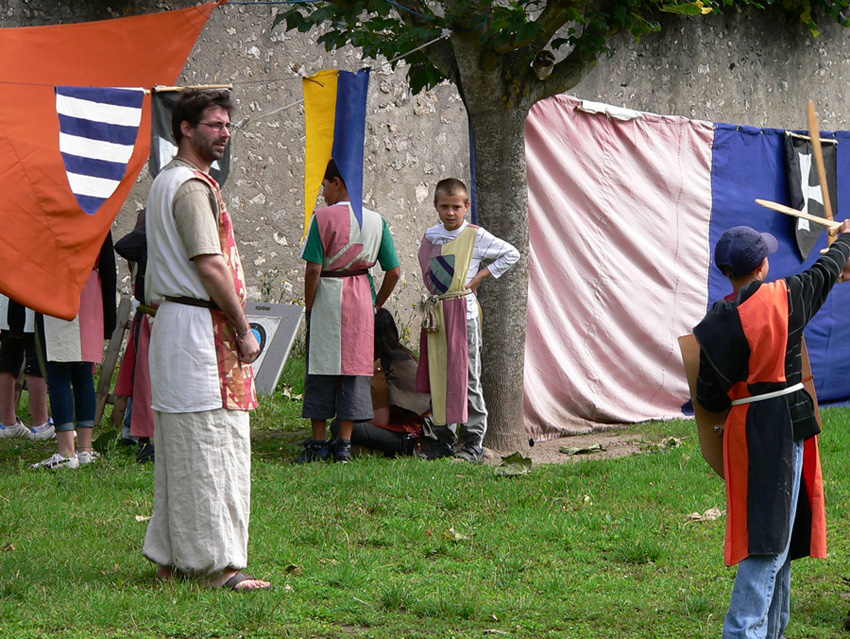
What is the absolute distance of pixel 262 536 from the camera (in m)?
4.65

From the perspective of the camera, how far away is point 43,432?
6949 millimetres

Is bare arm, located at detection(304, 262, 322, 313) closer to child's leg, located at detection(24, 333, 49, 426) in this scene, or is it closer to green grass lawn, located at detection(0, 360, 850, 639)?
green grass lawn, located at detection(0, 360, 850, 639)

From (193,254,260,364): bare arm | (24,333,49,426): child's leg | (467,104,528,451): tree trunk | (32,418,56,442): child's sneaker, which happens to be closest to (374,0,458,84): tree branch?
(467,104,528,451): tree trunk

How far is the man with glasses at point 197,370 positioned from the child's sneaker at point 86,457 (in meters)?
2.29

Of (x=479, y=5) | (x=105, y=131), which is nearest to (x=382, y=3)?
(x=479, y=5)

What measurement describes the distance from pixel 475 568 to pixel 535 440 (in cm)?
316

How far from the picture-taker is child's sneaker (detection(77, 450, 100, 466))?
240 inches

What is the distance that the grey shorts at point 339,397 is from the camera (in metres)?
6.24

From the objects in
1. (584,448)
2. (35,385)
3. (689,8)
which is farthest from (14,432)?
(689,8)

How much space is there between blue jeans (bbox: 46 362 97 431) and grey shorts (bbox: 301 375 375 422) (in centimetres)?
124

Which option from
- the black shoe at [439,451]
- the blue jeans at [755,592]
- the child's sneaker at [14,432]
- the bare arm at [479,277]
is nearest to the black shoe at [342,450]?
the black shoe at [439,451]

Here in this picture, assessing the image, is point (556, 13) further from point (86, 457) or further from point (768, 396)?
point (86, 457)

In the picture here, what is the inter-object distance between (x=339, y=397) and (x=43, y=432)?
6.85 ft

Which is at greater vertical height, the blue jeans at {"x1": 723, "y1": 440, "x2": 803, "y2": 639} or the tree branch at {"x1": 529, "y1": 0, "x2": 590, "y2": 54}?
the tree branch at {"x1": 529, "y1": 0, "x2": 590, "y2": 54}
